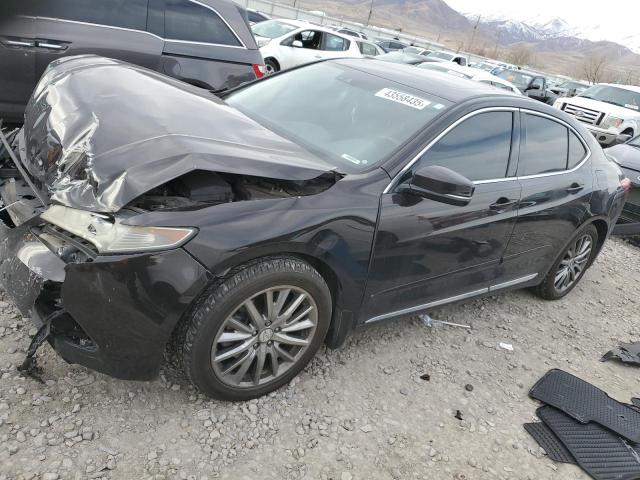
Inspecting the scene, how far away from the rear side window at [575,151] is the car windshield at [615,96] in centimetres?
1138

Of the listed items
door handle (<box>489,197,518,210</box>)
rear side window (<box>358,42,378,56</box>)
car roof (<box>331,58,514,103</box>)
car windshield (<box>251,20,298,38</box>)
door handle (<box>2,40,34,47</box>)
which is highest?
car roof (<box>331,58,514,103</box>)

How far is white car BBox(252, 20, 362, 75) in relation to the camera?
1289 centimetres

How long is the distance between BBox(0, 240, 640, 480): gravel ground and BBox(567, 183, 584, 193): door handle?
4.02 feet

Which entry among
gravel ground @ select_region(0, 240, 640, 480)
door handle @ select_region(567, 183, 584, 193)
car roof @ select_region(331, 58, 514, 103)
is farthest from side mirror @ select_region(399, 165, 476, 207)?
door handle @ select_region(567, 183, 584, 193)

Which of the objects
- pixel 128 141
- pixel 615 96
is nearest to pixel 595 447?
pixel 128 141

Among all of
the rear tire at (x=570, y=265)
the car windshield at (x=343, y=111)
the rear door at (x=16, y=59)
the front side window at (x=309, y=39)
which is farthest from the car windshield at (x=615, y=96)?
the rear door at (x=16, y=59)

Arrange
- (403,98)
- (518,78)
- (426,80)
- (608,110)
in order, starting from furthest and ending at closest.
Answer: (518,78)
(608,110)
(426,80)
(403,98)

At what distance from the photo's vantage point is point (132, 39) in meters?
5.27

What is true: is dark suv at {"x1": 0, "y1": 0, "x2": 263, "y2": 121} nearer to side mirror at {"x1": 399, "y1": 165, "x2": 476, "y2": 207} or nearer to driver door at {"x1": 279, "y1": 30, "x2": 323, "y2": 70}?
side mirror at {"x1": 399, "y1": 165, "x2": 476, "y2": 207}

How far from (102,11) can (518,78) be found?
60.1 ft

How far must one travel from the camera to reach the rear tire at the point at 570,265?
4.40 meters

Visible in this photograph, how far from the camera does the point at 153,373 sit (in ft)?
7.88

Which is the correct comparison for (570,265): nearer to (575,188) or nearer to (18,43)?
(575,188)

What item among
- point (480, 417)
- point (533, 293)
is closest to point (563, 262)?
point (533, 293)
